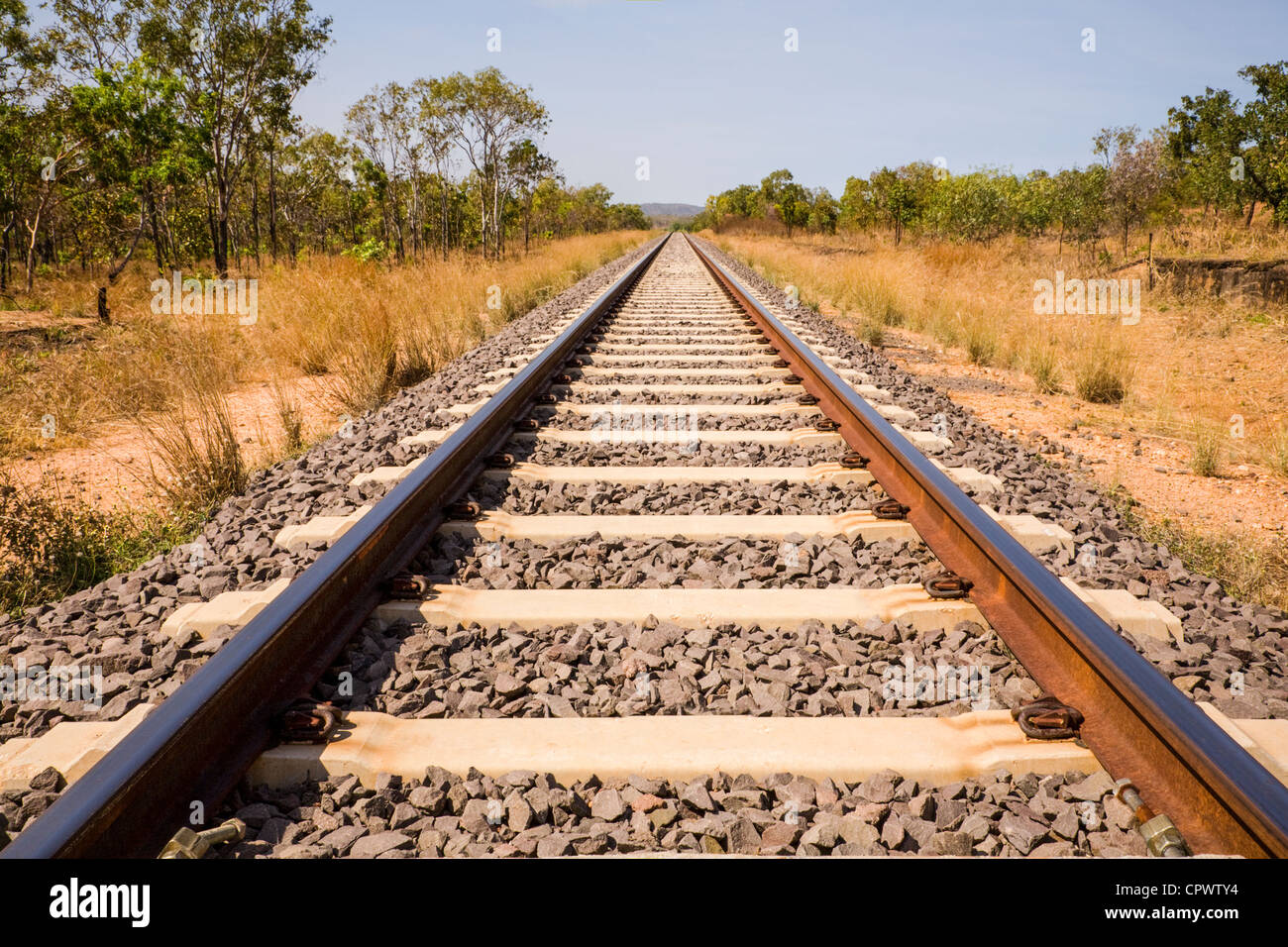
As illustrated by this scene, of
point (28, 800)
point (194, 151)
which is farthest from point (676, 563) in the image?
point (194, 151)

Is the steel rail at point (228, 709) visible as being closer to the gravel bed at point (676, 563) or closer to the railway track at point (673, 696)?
the railway track at point (673, 696)

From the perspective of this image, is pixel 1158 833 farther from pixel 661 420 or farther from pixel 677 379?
pixel 677 379

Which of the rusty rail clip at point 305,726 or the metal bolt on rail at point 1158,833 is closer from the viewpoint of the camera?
the metal bolt on rail at point 1158,833

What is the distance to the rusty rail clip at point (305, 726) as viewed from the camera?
1.68 m

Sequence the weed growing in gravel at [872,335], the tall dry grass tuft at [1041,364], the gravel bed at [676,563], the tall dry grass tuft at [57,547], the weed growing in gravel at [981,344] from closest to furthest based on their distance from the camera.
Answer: the gravel bed at [676,563] → the tall dry grass tuft at [57,547] → the tall dry grass tuft at [1041,364] → the weed growing in gravel at [981,344] → the weed growing in gravel at [872,335]

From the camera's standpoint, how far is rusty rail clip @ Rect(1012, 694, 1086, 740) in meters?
1.68

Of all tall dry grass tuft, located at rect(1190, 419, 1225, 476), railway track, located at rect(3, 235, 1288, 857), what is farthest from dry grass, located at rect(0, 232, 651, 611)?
tall dry grass tuft, located at rect(1190, 419, 1225, 476)

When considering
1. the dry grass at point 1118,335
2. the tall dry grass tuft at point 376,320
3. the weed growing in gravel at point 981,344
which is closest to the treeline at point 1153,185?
the dry grass at point 1118,335

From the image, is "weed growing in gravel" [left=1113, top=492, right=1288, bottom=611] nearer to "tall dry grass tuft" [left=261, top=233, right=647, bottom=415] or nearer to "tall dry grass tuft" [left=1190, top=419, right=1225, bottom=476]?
"tall dry grass tuft" [left=1190, top=419, right=1225, bottom=476]

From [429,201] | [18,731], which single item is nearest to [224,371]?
[18,731]

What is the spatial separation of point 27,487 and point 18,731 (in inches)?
83.0

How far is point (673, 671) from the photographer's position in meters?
1.98
